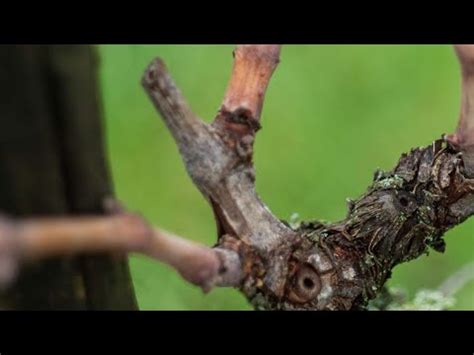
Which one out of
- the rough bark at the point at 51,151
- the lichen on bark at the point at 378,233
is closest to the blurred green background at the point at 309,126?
the lichen on bark at the point at 378,233

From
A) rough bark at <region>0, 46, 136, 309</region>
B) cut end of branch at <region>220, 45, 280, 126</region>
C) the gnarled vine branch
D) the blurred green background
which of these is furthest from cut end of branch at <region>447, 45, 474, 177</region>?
the blurred green background

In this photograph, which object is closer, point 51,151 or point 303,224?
point 51,151

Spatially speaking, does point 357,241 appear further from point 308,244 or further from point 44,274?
point 44,274

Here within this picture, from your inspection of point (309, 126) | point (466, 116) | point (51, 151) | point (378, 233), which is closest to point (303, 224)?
point (378, 233)

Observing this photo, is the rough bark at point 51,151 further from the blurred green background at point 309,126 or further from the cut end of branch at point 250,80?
the blurred green background at point 309,126

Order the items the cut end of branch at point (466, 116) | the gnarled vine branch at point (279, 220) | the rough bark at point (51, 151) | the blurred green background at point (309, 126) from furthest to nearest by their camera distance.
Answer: the blurred green background at point (309, 126), the cut end of branch at point (466, 116), the gnarled vine branch at point (279, 220), the rough bark at point (51, 151)

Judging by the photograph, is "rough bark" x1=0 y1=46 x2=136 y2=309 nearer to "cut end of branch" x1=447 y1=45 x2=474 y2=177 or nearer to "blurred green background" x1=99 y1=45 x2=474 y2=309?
"cut end of branch" x1=447 y1=45 x2=474 y2=177

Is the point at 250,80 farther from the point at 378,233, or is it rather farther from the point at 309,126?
the point at 309,126
